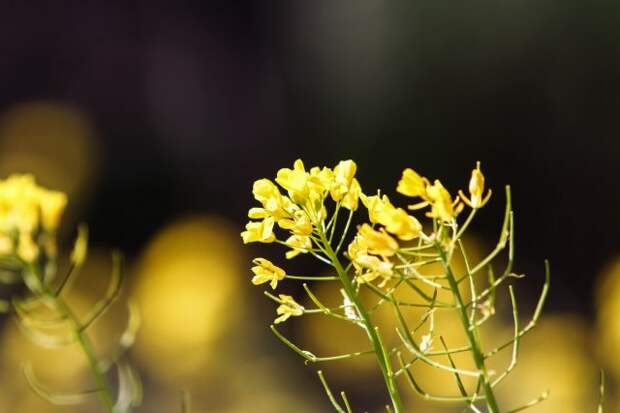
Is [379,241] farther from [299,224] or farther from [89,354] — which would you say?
[89,354]

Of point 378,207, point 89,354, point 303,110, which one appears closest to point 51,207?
point 89,354

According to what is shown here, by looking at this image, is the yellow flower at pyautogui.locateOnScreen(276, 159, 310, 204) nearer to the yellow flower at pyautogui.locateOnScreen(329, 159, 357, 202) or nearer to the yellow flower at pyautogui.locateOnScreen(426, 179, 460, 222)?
the yellow flower at pyautogui.locateOnScreen(329, 159, 357, 202)

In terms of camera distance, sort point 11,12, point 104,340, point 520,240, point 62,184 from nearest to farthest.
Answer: point 104,340 < point 520,240 < point 62,184 < point 11,12

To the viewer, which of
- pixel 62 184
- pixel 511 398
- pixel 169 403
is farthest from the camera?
pixel 62 184

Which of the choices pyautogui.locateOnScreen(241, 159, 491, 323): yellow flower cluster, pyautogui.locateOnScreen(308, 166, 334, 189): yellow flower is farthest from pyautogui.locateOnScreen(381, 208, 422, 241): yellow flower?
pyautogui.locateOnScreen(308, 166, 334, 189): yellow flower

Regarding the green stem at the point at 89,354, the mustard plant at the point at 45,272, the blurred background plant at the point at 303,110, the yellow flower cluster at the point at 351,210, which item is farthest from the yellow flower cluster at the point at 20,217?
the blurred background plant at the point at 303,110

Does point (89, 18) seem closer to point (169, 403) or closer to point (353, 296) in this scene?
point (169, 403)

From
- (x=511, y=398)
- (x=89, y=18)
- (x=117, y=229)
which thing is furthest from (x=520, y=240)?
(x=89, y=18)
